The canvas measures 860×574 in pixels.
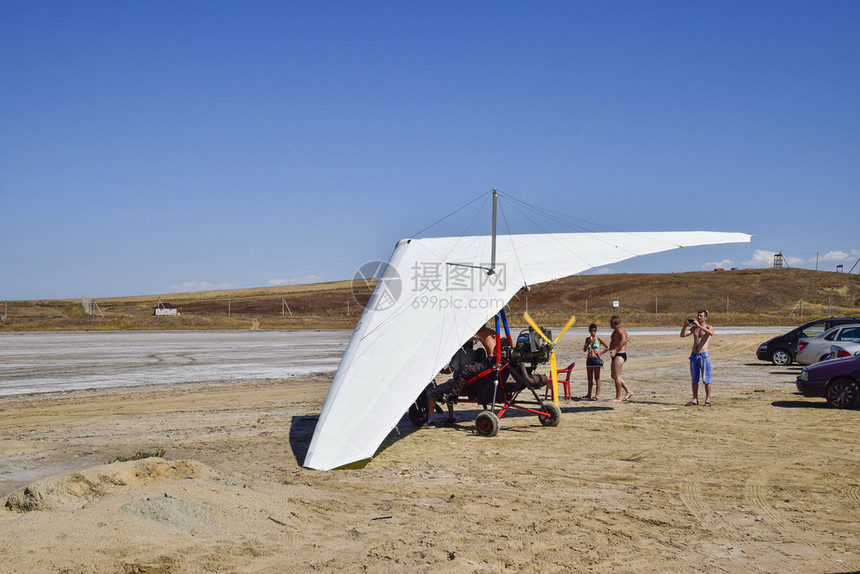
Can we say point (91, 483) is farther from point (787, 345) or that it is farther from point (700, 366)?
point (787, 345)

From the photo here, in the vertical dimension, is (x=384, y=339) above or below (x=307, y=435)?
above

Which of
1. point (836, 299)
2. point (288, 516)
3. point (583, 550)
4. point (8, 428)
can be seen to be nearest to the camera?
point (583, 550)

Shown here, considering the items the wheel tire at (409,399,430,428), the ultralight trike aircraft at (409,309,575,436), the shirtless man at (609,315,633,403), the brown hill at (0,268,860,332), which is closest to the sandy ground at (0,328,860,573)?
the wheel tire at (409,399,430,428)

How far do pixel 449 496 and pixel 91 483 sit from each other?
3.64 metres

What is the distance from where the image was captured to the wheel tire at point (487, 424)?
11.0m

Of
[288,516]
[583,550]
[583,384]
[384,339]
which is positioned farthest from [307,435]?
[583,384]

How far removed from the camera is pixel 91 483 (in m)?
7.04

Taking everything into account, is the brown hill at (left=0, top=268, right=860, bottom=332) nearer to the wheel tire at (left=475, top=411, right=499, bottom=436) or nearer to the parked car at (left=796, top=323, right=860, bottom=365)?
the parked car at (left=796, top=323, right=860, bottom=365)

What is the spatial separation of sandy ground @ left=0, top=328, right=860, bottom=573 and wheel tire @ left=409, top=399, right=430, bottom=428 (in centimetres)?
26

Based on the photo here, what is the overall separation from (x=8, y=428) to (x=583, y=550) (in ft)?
34.8

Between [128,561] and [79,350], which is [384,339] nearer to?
[128,561]

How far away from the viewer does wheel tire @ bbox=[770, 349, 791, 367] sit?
23156mm

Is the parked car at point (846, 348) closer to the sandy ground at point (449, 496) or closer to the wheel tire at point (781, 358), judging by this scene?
the wheel tire at point (781, 358)

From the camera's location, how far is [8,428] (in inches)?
477
